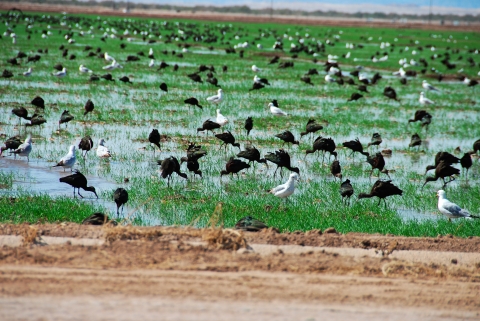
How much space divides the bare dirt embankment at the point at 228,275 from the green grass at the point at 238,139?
4.13 ft

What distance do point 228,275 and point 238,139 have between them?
32.1ft

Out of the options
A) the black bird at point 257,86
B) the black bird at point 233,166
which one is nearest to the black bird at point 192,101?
the black bird at point 257,86

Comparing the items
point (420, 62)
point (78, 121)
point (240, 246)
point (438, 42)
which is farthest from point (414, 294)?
point (438, 42)

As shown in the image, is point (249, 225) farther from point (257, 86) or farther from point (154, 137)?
point (257, 86)

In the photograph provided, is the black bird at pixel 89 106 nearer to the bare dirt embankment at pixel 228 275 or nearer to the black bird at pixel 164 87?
the black bird at pixel 164 87

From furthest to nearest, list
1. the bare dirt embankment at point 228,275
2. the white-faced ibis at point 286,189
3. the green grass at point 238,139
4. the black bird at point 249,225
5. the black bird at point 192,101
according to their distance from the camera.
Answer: the black bird at point 192,101 → the white-faced ibis at point 286,189 → the green grass at point 238,139 → the black bird at point 249,225 → the bare dirt embankment at point 228,275

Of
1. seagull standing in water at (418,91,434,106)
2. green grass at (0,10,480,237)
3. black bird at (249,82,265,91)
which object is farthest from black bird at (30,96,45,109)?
seagull standing in water at (418,91,434,106)

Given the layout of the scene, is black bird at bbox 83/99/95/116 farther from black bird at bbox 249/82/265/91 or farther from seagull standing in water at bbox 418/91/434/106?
seagull standing in water at bbox 418/91/434/106

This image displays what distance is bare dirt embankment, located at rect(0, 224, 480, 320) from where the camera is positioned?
21.4ft

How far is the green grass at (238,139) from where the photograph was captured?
10.8 m

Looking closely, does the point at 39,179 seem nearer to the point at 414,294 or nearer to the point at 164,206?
the point at 164,206

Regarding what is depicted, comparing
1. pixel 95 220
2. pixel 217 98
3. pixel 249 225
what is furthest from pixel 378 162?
pixel 217 98

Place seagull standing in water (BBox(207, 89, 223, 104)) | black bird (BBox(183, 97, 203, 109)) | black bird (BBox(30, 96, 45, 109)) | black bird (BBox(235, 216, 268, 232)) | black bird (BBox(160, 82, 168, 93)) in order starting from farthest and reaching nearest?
black bird (BBox(160, 82, 168, 93)) → seagull standing in water (BBox(207, 89, 223, 104)) → black bird (BBox(183, 97, 203, 109)) → black bird (BBox(30, 96, 45, 109)) → black bird (BBox(235, 216, 268, 232))

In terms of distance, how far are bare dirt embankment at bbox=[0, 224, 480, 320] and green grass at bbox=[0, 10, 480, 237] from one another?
1.26m
